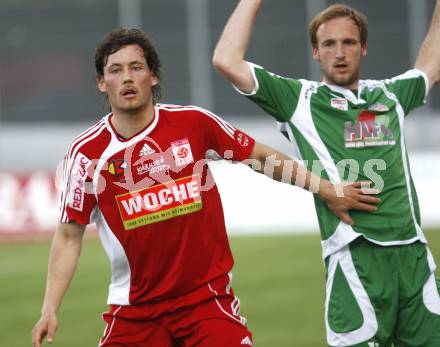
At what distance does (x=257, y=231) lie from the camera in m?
17.3

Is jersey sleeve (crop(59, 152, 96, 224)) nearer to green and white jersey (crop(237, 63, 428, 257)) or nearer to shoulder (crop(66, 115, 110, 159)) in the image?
shoulder (crop(66, 115, 110, 159))

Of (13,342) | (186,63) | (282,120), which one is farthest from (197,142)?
(186,63)

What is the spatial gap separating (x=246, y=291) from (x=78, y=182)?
703 cm

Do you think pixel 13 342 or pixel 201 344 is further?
pixel 13 342

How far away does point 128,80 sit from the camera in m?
4.99

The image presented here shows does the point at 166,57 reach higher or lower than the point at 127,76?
lower

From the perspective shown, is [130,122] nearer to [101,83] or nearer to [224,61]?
[101,83]

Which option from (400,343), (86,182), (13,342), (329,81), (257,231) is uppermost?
(329,81)

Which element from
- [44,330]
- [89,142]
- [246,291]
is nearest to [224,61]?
[89,142]

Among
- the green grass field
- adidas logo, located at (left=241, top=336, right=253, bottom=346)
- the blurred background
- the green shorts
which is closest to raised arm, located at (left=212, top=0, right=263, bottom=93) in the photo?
the green shorts

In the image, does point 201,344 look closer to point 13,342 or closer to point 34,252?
point 13,342

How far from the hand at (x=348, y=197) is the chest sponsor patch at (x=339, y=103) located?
0.43 meters

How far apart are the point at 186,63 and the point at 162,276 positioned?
622 inches

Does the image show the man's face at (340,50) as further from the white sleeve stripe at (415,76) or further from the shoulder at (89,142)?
the shoulder at (89,142)
